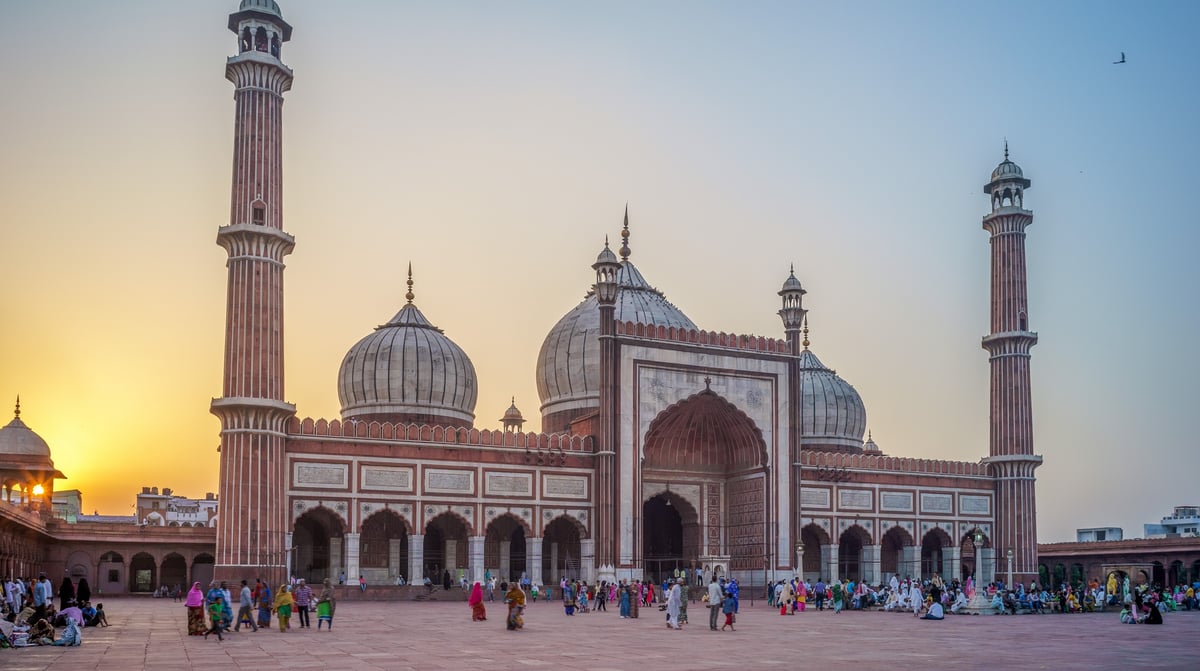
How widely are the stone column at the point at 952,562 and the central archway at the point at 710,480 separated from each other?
25.2 ft

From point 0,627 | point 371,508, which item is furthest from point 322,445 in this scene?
point 0,627

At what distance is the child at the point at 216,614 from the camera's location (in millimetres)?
17281

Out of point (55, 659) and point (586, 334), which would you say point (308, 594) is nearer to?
point (55, 659)

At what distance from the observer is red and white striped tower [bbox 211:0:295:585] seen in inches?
1150

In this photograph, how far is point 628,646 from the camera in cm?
1590

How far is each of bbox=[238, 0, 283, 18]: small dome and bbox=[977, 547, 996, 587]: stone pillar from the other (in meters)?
26.7

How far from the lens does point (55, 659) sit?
45.2 ft

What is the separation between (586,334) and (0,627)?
26307 mm

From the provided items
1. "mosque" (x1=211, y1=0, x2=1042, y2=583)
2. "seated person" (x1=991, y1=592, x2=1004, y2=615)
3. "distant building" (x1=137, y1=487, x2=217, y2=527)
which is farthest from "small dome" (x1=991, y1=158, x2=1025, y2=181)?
"distant building" (x1=137, y1=487, x2=217, y2=527)

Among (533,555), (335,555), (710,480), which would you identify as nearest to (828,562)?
(710,480)

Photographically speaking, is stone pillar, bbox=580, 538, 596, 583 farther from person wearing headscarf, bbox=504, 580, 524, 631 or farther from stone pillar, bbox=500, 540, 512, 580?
person wearing headscarf, bbox=504, 580, 524, 631

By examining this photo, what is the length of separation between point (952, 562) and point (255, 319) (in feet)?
76.6

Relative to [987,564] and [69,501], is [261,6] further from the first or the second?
[69,501]

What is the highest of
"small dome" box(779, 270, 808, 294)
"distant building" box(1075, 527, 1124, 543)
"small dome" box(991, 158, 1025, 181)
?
"small dome" box(991, 158, 1025, 181)
